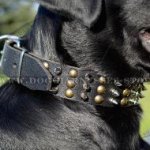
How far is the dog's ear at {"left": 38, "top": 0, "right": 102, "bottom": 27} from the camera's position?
205 cm

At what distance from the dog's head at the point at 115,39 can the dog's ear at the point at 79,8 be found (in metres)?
0.09

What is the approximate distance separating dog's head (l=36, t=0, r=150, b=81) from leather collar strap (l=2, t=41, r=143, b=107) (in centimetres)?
13

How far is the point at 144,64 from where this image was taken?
2271 mm

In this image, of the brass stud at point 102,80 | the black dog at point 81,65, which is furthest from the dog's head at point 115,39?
the brass stud at point 102,80

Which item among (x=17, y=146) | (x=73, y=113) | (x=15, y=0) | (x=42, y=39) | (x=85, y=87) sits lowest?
(x=15, y=0)

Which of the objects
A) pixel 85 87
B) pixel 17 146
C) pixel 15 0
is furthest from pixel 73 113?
pixel 15 0

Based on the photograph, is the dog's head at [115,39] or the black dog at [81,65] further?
the dog's head at [115,39]

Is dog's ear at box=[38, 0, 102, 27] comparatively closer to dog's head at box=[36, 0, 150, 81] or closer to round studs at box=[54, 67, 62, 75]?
dog's head at box=[36, 0, 150, 81]

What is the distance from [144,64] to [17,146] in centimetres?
70

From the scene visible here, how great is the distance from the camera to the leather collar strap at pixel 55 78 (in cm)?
206

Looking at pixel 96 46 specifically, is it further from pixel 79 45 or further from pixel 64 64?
pixel 64 64

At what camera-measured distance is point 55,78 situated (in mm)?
2061

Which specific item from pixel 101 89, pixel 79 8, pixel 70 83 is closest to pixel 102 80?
pixel 101 89

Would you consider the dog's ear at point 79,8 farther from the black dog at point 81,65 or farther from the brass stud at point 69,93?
the brass stud at point 69,93
